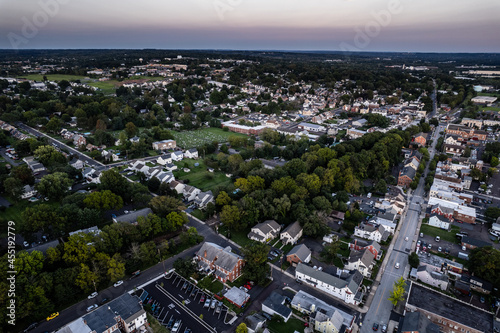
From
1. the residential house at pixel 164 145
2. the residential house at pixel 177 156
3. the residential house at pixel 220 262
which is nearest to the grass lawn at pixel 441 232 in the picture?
the residential house at pixel 220 262

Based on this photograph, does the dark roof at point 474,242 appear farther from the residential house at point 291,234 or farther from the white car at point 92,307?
the white car at point 92,307

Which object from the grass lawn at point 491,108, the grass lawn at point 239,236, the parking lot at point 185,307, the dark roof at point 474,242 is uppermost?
the grass lawn at point 491,108

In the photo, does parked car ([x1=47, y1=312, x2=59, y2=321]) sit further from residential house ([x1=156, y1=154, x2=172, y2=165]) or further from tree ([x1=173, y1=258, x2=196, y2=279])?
residential house ([x1=156, y1=154, x2=172, y2=165])

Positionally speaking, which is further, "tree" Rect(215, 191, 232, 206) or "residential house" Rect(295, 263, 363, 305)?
"tree" Rect(215, 191, 232, 206)

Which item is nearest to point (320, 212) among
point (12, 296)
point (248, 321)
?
point (248, 321)

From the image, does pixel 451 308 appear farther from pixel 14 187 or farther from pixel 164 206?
pixel 14 187

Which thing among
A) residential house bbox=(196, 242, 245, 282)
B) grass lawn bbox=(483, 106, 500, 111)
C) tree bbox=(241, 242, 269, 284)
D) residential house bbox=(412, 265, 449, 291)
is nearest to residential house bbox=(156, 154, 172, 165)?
residential house bbox=(196, 242, 245, 282)

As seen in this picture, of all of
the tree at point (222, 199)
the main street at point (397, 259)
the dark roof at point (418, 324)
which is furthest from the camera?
the tree at point (222, 199)
